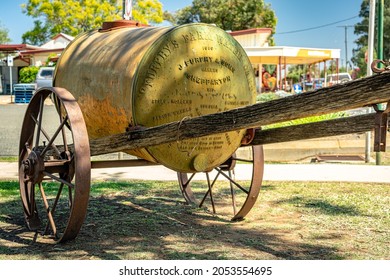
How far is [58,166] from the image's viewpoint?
17.2 feet

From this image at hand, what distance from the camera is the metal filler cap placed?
4824 mm

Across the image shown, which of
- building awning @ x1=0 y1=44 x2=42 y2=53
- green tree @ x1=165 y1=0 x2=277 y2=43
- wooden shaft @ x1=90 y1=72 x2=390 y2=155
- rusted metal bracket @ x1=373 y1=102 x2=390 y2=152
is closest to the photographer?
wooden shaft @ x1=90 y1=72 x2=390 y2=155

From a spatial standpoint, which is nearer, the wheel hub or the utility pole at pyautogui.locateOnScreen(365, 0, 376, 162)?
the wheel hub

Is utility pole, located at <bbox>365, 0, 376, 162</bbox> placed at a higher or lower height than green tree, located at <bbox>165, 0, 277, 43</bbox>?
lower

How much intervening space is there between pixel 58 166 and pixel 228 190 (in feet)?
10.2

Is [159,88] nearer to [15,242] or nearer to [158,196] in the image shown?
[15,242]

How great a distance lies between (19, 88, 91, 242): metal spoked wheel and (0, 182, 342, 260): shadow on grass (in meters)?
0.19

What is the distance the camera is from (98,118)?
17.6 feet

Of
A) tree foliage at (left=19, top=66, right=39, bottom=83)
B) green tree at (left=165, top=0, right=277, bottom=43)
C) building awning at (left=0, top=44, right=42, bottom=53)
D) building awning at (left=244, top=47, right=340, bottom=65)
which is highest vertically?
green tree at (left=165, top=0, right=277, bottom=43)

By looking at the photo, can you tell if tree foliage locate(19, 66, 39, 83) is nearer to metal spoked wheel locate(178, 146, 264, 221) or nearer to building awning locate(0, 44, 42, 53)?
building awning locate(0, 44, 42, 53)

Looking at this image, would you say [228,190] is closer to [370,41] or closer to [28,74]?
[370,41]

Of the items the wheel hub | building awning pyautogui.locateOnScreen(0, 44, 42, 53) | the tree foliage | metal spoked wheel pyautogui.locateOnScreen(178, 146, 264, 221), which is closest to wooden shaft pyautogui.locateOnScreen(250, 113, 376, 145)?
metal spoked wheel pyautogui.locateOnScreen(178, 146, 264, 221)

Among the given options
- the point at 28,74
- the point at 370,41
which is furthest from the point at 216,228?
the point at 28,74

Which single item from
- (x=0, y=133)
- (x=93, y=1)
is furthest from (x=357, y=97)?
(x=93, y=1)
